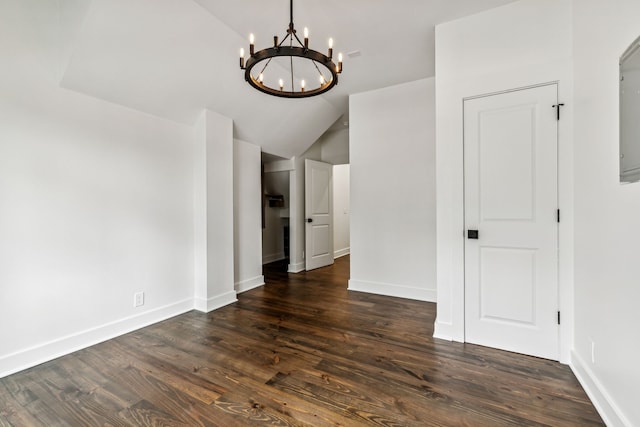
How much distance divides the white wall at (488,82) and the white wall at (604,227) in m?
0.10

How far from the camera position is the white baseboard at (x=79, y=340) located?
2111 millimetres

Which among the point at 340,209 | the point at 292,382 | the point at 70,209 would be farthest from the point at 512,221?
the point at 340,209

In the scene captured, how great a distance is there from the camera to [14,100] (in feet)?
6.95

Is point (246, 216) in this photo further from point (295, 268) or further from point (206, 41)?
point (206, 41)

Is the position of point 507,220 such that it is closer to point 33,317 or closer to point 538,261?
point 538,261

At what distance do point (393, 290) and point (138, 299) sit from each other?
3061mm

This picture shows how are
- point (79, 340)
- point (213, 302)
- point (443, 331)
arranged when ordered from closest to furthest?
point (79, 340) < point (443, 331) < point (213, 302)

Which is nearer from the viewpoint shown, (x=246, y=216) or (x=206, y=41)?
(x=206, y=41)

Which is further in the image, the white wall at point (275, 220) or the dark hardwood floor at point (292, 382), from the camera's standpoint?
the white wall at point (275, 220)

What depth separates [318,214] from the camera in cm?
566

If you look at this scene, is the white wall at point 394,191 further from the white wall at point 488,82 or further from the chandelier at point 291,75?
the white wall at point 488,82

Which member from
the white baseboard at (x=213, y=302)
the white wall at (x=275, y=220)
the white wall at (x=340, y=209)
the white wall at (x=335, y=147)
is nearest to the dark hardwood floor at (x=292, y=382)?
the white baseboard at (x=213, y=302)

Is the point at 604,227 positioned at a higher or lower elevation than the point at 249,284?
higher

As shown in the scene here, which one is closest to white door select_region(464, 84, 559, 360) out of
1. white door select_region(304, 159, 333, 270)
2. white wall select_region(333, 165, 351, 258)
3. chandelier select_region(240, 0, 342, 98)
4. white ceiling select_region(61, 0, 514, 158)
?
white ceiling select_region(61, 0, 514, 158)
